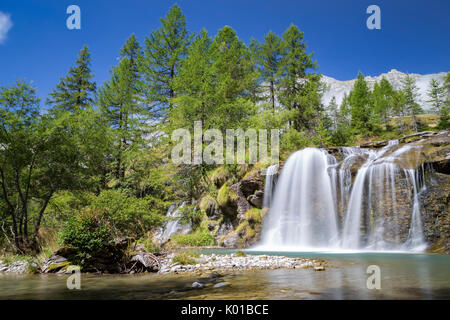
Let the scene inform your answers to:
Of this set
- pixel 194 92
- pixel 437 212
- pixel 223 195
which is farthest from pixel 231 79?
pixel 437 212

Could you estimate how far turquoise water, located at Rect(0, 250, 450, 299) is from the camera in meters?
4.25

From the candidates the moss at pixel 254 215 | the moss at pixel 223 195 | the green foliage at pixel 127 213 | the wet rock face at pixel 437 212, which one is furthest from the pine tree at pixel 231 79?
the wet rock face at pixel 437 212

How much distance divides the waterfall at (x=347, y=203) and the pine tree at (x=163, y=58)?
11.6 m

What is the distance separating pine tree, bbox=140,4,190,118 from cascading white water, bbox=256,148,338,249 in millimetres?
11421

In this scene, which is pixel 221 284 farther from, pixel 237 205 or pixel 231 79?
pixel 231 79

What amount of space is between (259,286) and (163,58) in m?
22.5

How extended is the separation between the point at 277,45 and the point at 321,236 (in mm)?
21940

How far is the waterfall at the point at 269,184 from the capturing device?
1745 cm

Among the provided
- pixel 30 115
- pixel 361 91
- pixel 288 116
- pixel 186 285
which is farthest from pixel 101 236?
pixel 361 91

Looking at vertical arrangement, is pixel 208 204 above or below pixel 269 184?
below

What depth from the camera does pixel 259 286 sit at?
4863 millimetres

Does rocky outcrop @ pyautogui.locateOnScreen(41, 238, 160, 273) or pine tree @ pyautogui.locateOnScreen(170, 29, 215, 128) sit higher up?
pine tree @ pyautogui.locateOnScreen(170, 29, 215, 128)

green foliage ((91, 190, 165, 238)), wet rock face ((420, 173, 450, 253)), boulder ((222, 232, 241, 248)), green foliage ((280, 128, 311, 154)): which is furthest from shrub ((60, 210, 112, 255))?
green foliage ((280, 128, 311, 154))

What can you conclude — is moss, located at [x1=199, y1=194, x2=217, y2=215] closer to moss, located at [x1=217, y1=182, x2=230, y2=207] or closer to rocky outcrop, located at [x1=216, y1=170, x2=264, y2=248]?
moss, located at [x1=217, y1=182, x2=230, y2=207]
